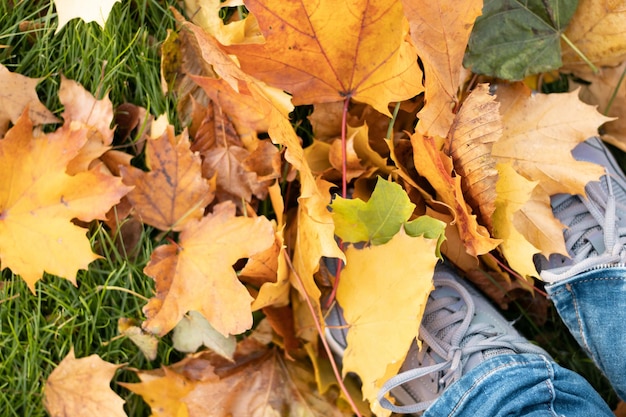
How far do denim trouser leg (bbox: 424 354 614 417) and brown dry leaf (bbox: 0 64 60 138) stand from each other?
87cm

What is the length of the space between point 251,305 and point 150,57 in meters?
0.50

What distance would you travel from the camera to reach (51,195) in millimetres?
1021

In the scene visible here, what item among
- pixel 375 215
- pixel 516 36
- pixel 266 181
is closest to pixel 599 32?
pixel 516 36

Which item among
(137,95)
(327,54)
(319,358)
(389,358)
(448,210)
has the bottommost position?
(319,358)

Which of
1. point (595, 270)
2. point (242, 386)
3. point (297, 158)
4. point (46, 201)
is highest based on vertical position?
point (297, 158)

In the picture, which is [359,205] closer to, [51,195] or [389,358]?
[389,358]

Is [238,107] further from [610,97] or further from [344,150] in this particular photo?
[610,97]

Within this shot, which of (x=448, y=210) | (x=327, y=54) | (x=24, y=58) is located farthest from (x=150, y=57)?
(x=448, y=210)

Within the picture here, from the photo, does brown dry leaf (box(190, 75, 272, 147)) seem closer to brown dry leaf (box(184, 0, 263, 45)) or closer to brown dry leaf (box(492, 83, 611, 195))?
brown dry leaf (box(184, 0, 263, 45))

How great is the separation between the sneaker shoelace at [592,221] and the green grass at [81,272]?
2.48 ft

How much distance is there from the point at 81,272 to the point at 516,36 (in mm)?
889

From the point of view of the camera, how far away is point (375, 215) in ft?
3.07

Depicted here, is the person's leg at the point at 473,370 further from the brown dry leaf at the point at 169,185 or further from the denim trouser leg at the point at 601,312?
the brown dry leaf at the point at 169,185

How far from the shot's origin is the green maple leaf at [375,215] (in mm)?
900
